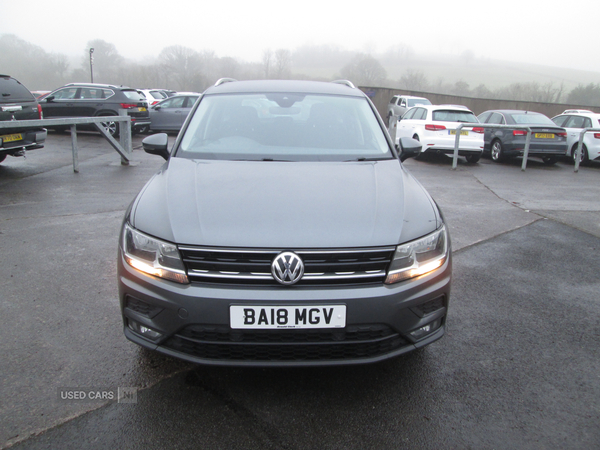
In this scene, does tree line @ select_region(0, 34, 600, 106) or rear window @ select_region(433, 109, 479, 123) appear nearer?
rear window @ select_region(433, 109, 479, 123)

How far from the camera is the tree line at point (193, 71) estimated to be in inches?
2736

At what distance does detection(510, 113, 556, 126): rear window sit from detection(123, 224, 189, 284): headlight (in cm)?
1319

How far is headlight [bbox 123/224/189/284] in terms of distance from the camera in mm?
2178

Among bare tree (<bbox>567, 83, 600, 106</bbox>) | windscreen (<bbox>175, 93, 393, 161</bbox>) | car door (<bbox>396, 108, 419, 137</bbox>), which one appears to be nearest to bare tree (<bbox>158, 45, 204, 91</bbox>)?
bare tree (<bbox>567, 83, 600, 106</bbox>)

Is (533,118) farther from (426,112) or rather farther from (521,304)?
(521,304)

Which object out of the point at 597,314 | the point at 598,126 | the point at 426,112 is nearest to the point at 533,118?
the point at 598,126

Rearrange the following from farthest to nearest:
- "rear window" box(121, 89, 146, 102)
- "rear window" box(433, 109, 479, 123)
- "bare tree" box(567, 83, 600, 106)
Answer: "bare tree" box(567, 83, 600, 106) < "rear window" box(121, 89, 146, 102) < "rear window" box(433, 109, 479, 123)

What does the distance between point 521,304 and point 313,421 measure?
2.20 meters

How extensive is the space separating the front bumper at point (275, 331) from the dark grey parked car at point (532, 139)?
Answer: 11.8 meters

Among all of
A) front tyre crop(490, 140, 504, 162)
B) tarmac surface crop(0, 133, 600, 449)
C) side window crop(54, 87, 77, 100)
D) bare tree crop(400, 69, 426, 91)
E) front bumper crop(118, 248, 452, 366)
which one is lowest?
tarmac surface crop(0, 133, 600, 449)

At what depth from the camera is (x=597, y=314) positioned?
11.6ft

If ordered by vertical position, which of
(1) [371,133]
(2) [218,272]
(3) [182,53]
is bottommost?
(2) [218,272]

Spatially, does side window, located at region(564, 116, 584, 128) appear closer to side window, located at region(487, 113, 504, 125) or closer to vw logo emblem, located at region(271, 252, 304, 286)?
side window, located at region(487, 113, 504, 125)

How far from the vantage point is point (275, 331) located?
82.9 inches
